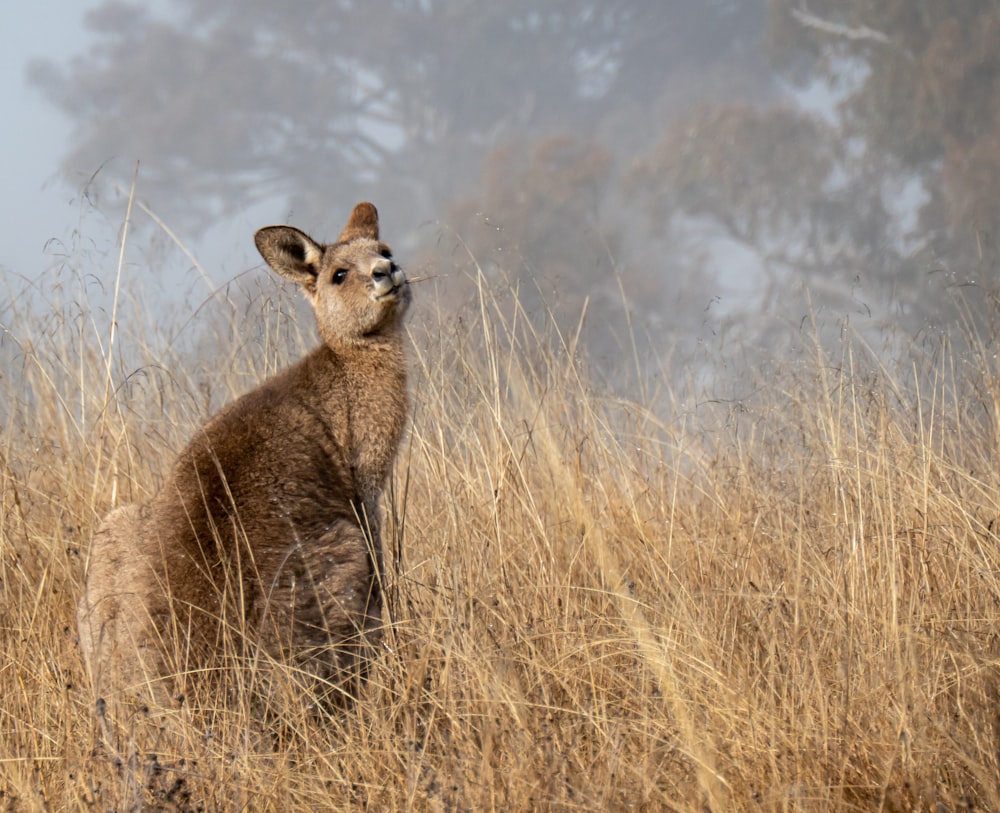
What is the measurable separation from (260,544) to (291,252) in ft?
5.99

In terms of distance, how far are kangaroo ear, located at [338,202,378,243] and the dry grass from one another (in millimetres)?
606

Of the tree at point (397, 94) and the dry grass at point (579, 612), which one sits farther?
the tree at point (397, 94)

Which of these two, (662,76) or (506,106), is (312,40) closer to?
(506,106)

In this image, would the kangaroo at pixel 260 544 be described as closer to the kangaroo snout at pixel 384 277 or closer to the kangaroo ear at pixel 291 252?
the kangaroo snout at pixel 384 277

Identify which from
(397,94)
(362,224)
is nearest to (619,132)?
(397,94)

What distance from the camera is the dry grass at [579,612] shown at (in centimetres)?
294

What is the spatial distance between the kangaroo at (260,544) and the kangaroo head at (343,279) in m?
0.28

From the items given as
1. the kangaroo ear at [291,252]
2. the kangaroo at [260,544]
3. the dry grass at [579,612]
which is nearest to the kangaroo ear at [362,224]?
the kangaroo ear at [291,252]

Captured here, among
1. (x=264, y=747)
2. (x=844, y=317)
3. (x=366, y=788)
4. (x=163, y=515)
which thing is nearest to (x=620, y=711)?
(x=366, y=788)

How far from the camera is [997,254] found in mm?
22297

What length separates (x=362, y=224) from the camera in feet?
17.6

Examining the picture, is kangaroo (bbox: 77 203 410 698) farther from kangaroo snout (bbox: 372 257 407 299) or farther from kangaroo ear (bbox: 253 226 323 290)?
kangaroo ear (bbox: 253 226 323 290)

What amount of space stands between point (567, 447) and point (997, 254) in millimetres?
19510

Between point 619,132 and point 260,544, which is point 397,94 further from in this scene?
point 260,544
